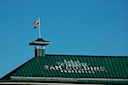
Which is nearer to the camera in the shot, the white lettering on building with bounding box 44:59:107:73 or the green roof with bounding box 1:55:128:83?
the green roof with bounding box 1:55:128:83

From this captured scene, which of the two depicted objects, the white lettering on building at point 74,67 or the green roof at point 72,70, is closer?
the green roof at point 72,70

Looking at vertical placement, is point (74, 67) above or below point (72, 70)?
above

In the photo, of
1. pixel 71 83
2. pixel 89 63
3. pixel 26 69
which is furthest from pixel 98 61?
pixel 26 69

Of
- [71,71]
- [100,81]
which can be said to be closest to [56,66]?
[71,71]

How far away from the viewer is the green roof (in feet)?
276

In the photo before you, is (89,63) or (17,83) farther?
(89,63)

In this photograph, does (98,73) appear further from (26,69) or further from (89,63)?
(26,69)

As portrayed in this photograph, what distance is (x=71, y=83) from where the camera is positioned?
8406 centimetres

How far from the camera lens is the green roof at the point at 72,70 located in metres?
84.0

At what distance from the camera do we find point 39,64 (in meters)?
86.7

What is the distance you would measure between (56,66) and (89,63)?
6155mm

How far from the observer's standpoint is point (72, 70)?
8638cm

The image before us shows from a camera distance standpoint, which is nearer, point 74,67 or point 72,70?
point 72,70

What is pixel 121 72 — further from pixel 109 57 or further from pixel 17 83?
pixel 17 83
